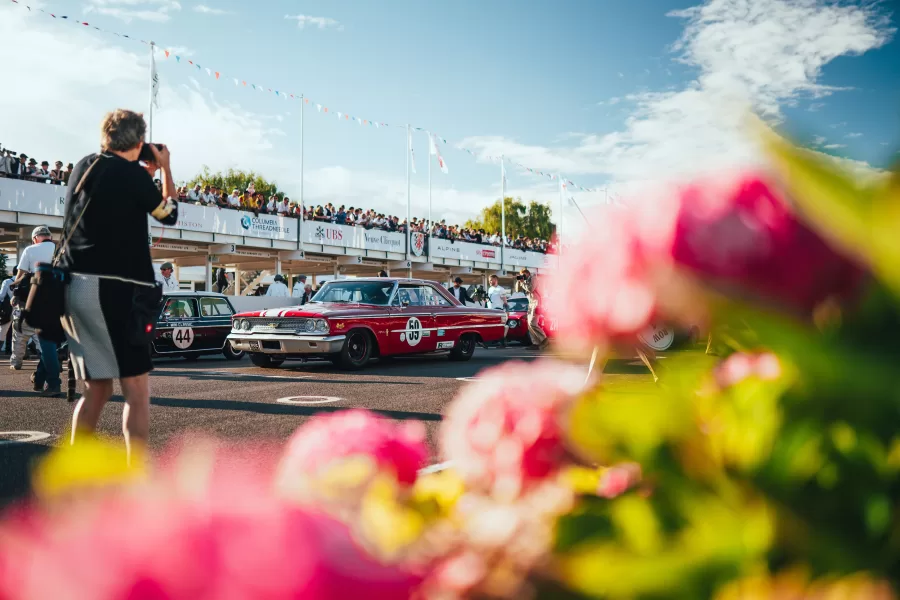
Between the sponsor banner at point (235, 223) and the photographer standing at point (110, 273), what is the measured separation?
2155 cm

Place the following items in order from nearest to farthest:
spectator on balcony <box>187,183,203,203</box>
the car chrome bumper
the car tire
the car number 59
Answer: the car chrome bumper < the car tire < the car number 59 < spectator on balcony <box>187,183,203,203</box>

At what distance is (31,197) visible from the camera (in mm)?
20109

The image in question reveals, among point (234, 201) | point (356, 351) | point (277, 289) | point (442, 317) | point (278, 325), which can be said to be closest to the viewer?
point (278, 325)

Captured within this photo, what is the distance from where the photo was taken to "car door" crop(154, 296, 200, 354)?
1216 cm

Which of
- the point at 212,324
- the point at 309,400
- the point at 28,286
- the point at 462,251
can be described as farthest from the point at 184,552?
the point at 462,251

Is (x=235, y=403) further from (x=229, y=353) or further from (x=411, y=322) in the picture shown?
(x=229, y=353)

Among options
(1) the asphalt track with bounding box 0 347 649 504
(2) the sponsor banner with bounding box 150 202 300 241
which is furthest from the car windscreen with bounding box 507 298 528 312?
(2) the sponsor banner with bounding box 150 202 300 241

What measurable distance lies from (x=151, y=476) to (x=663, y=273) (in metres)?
0.29

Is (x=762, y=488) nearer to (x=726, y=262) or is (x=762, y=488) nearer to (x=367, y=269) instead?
(x=726, y=262)

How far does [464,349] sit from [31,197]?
14327 millimetres

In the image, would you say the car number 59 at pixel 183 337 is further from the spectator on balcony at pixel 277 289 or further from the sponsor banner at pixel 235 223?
the sponsor banner at pixel 235 223

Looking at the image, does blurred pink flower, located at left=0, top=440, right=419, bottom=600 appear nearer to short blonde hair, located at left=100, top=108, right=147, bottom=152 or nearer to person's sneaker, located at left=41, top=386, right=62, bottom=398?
short blonde hair, located at left=100, top=108, right=147, bottom=152

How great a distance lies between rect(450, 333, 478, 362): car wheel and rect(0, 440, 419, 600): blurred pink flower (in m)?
11.7

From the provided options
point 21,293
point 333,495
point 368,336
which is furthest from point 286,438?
point 368,336
